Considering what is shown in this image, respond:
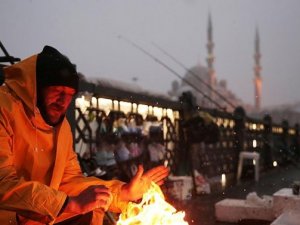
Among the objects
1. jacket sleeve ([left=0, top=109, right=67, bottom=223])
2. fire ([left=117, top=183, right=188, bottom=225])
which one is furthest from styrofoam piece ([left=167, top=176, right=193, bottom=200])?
jacket sleeve ([left=0, top=109, right=67, bottom=223])

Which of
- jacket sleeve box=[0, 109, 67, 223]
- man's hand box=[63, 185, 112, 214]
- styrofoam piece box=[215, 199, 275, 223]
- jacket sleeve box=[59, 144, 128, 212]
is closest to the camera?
jacket sleeve box=[0, 109, 67, 223]

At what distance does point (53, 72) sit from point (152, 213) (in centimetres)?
161

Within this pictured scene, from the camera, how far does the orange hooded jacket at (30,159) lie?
11.0 ft

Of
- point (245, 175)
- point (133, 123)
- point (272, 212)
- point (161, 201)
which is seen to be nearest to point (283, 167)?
point (245, 175)

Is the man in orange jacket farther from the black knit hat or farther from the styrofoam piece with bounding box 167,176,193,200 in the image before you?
the styrofoam piece with bounding box 167,176,193,200

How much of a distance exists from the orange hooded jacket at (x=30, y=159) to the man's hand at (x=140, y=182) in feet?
0.35

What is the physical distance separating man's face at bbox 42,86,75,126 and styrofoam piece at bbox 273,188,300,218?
4.78 meters

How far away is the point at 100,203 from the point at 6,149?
3.10ft

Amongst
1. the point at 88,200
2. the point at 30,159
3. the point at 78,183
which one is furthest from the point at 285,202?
the point at 30,159

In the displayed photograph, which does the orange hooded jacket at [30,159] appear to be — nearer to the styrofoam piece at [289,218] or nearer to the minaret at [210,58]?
the styrofoam piece at [289,218]

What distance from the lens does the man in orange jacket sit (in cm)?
339

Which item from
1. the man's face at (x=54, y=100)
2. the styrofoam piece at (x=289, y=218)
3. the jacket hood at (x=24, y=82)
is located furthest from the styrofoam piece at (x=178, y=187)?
the jacket hood at (x=24, y=82)

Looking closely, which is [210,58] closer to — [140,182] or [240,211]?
[240,211]

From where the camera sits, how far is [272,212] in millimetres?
→ 7738
